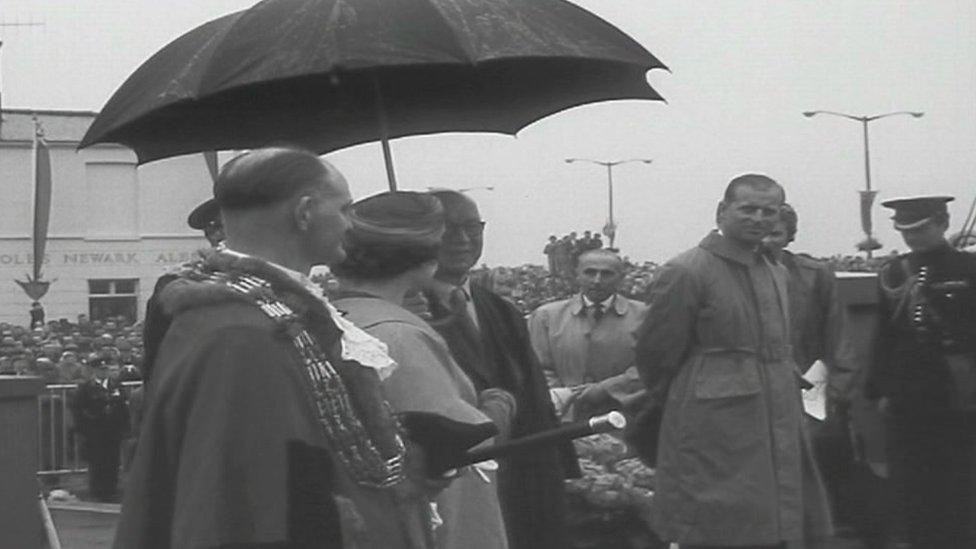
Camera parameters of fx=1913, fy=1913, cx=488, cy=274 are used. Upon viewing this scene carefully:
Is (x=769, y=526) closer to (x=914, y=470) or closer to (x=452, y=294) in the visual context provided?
(x=914, y=470)

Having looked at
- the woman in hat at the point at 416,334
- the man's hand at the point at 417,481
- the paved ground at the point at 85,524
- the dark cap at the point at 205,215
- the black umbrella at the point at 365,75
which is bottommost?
the paved ground at the point at 85,524

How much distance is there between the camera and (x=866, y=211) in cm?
2817

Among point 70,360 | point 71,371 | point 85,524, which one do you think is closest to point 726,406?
point 85,524

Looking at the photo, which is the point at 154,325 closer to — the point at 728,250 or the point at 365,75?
the point at 365,75

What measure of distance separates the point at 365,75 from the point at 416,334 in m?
1.86

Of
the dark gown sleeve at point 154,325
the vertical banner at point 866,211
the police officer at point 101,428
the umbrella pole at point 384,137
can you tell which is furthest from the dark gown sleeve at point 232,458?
the vertical banner at point 866,211

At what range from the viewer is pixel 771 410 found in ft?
23.9

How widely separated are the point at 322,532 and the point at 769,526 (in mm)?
4022

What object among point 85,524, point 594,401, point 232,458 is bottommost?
point 85,524

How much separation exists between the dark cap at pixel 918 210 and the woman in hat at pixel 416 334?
4.29 metres

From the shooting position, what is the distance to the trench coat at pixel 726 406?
7215 mm

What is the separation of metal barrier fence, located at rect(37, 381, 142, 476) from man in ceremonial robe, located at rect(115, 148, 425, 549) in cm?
1467

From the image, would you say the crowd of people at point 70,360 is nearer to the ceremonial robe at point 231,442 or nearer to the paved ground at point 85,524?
the paved ground at point 85,524

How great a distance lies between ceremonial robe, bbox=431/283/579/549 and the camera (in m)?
5.49
